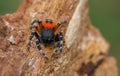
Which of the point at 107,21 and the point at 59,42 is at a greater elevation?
the point at 107,21

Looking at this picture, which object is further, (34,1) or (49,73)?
(34,1)

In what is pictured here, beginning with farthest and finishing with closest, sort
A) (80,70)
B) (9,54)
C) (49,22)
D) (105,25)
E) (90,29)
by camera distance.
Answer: (105,25)
(90,29)
(80,70)
(49,22)
(9,54)

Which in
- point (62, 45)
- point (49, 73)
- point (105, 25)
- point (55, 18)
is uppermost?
point (105, 25)

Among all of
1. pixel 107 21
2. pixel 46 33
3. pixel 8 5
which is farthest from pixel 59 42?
pixel 107 21

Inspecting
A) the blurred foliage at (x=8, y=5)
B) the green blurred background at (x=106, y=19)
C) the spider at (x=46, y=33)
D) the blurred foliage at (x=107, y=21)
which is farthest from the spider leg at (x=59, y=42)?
the blurred foliage at (x=107, y=21)

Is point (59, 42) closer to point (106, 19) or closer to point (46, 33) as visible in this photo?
point (46, 33)

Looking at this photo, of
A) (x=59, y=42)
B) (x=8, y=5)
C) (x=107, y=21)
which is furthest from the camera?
(x=107, y=21)

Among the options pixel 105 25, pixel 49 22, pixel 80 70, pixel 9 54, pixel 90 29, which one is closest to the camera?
pixel 9 54

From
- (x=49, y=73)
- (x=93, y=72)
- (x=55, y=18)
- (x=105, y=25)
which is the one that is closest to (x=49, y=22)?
(x=55, y=18)

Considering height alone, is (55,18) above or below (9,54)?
above

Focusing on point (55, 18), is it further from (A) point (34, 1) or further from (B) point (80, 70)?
(B) point (80, 70)
